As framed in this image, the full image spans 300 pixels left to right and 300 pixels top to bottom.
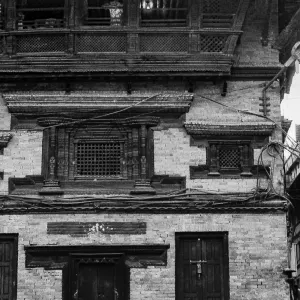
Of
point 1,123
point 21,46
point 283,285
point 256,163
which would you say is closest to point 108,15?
point 21,46

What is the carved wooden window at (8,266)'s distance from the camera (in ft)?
50.0

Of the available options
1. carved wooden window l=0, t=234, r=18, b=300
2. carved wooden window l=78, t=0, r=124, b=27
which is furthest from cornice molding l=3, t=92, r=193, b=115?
carved wooden window l=0, t=234, r=18, b=300

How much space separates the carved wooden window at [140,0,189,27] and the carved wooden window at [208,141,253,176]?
9.94ft

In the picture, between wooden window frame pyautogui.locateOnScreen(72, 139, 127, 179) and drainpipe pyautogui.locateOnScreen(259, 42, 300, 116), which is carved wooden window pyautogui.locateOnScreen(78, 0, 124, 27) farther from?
drainpipe pyautogui.locateOnScreen(259, 42, 300, 116)

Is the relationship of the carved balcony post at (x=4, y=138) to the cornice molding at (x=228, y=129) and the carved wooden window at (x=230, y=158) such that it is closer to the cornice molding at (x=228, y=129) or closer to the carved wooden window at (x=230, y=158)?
the cornice molding at (x=228, y=129)

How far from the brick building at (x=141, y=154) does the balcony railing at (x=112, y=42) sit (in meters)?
0.03

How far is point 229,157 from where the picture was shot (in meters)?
16.0

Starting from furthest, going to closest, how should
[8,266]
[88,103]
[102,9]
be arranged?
1. [102,9]
2. [88,103]
3. [8,266]

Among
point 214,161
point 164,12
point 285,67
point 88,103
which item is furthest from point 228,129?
point 164,12

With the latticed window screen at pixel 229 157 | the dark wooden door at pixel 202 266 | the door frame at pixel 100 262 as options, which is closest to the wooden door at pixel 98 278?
the door frame at pixel 100 262

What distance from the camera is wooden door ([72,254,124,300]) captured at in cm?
1527

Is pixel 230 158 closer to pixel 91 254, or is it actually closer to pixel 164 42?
pixel 164 42

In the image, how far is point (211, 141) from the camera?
624 inches

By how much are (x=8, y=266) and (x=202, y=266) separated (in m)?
4.18
